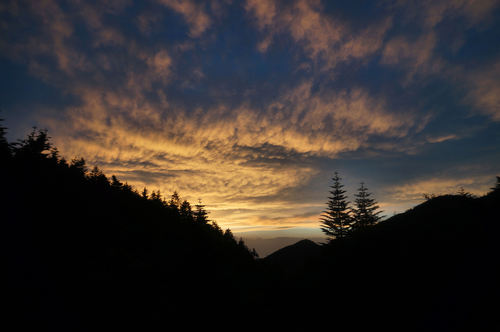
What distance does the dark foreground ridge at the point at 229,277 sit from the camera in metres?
7.82

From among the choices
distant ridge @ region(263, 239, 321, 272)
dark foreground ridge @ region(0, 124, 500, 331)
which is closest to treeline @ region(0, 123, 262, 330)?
Answer: dark foreground ridge @ region(0, 124, 500, 331)

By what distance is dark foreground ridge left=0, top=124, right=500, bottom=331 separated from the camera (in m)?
7.82

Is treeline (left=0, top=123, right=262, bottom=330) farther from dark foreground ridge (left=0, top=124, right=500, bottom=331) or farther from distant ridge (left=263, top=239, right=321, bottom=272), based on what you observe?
distant ridge (left=263, top=239, right=321, bottom=272)

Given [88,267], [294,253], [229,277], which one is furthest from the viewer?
[294,253]

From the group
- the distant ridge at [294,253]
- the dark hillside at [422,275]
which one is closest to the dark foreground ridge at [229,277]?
the dark hillside at [422,275]

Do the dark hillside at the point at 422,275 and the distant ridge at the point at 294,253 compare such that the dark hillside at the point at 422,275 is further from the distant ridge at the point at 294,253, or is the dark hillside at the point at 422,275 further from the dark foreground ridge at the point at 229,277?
the distant ridge at the point at 294,253

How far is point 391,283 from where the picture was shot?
9906 mm

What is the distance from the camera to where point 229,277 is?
14.8m

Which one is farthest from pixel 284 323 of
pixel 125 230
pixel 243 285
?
pixel 125 230

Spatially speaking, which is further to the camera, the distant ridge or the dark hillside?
the distant ridge

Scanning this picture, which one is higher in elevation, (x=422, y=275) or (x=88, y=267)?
(x=88, y=267)

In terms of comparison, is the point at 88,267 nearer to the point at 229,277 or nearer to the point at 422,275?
the point at 229,277

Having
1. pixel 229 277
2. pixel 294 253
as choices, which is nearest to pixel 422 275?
pixel 229 277

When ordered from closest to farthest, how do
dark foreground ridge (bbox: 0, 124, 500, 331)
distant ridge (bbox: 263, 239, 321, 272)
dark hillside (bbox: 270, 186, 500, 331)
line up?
dark hillside (bbox: 270, 186, 500, 331) < dark foreground ridge (bbox: 0, 124, 500, 331) < distant ridge (bbox: 263, 239, 321, 272)
